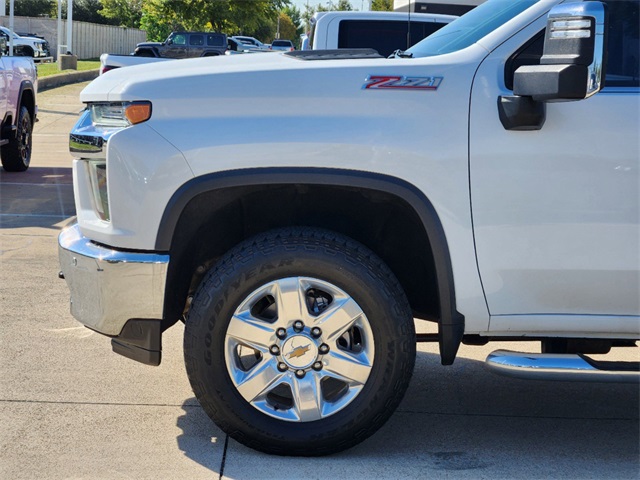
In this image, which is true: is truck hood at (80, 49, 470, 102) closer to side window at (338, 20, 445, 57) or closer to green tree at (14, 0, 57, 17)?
side window at (338, 20, 445, 57)

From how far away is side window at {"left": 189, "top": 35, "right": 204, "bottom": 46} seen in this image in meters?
37.7

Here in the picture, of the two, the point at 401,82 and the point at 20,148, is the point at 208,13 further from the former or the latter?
the point at 401,82

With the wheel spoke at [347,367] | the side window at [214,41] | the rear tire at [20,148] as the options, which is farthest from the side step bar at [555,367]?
the side window at [214,41]

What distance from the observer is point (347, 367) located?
3.83 metres

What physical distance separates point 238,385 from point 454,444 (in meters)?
1.01

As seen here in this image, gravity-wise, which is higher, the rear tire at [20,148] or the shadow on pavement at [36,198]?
the rear tire at [20,148]

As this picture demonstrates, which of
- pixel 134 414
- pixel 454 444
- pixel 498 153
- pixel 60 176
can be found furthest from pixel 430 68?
pixel 60 176

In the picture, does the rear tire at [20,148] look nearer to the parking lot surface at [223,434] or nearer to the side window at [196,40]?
the parking lot surface at [223,434]

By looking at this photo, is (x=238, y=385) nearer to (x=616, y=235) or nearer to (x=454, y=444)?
(x=454, y=444)

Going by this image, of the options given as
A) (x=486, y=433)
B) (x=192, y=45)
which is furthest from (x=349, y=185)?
(x=192, y=45)

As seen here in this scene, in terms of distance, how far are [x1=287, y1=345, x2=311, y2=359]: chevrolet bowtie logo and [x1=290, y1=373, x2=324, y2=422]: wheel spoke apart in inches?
3.5

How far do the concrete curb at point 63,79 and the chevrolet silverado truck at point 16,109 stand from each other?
15.5 m

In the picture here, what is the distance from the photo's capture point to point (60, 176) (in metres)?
12.8

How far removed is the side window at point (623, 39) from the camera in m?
3.93
